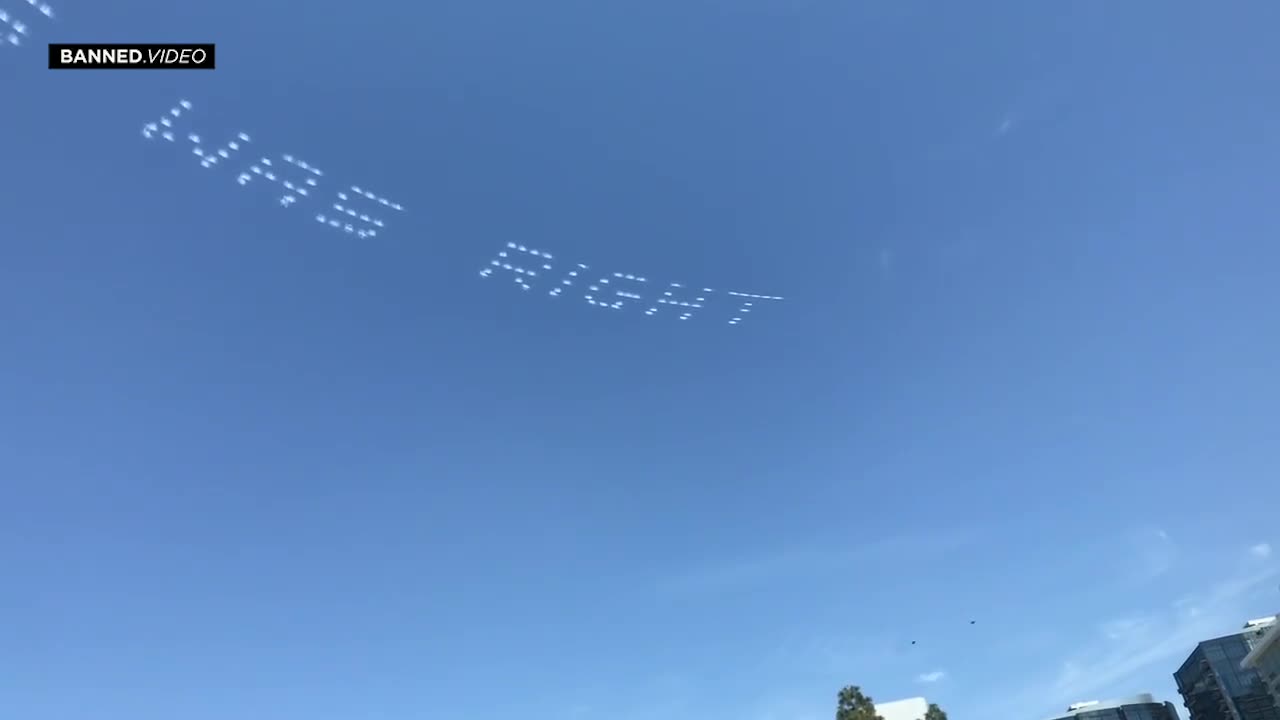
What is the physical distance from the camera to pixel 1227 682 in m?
132

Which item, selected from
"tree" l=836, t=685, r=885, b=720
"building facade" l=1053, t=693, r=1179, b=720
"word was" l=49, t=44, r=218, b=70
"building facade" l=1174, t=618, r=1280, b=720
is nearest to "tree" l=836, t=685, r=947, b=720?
"tree" l=836, t=685, r=885, b=720

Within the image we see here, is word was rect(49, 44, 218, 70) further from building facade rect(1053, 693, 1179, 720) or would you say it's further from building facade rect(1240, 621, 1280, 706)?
building facade rect(1053, 693, 1179, 720)

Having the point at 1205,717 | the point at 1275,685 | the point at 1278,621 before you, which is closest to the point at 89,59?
the point at 1278,621

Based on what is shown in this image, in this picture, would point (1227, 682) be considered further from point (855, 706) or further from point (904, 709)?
point (855, 706)

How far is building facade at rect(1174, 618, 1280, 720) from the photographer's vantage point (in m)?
124

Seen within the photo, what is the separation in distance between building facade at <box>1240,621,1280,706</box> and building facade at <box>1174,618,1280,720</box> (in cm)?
804

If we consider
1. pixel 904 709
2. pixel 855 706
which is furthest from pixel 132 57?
pixel 904 709

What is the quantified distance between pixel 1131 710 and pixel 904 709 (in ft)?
221

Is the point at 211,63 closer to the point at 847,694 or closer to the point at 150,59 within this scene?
the point at 150,59

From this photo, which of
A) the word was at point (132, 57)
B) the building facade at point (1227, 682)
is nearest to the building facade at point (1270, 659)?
the building facade at point (1227, 682)

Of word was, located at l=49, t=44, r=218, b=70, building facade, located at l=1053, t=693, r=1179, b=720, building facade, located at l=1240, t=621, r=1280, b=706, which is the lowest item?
building facade, located at l=1053, t=693, r=1179, b=720

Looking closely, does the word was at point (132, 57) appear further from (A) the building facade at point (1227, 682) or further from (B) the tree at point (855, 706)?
(A) the building facade at point (1227, 682)

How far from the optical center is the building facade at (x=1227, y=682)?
124m

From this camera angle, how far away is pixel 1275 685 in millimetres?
107188
